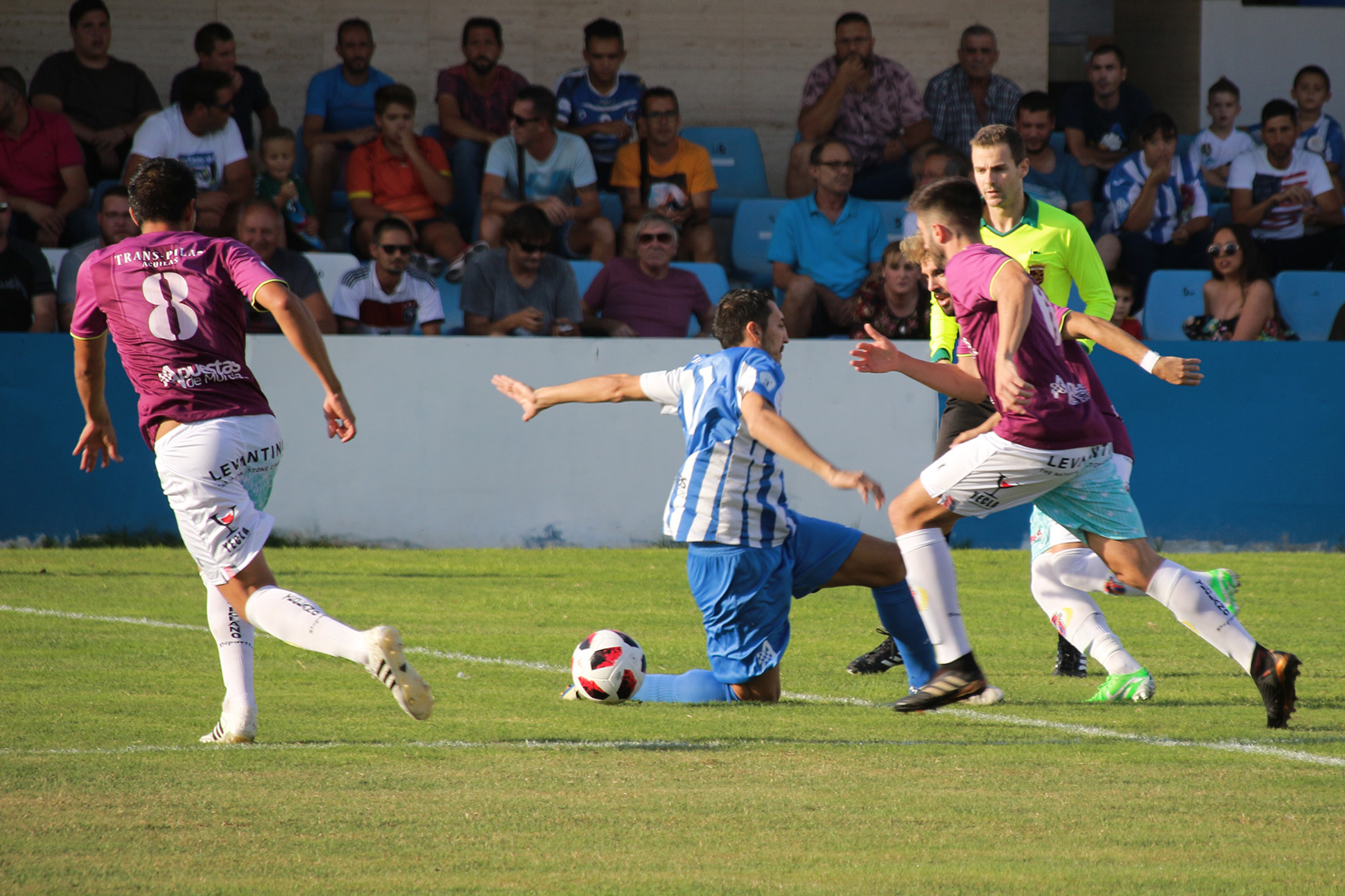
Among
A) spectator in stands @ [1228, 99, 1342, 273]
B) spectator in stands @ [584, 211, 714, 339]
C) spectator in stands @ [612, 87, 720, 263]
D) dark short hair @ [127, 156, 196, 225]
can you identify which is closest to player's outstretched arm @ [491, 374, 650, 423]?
dark short hair @ [127, 156, 196, 225]

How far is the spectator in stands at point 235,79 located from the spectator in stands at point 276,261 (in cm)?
164

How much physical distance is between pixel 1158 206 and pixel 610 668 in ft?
31.6

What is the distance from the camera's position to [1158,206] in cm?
1376

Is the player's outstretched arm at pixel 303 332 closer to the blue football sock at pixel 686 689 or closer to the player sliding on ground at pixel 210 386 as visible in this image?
the player sliding on ground at pixel 210 386

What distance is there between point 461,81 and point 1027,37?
22.0 feet

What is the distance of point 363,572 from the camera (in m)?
9.83

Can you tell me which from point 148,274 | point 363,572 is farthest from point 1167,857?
point 363,572

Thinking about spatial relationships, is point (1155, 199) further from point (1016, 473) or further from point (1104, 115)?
point (1016, 473)

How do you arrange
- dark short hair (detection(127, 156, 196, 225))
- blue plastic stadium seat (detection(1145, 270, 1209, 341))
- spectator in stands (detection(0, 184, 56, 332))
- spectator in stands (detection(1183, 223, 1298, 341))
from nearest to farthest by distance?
1. dark short hair (detection(127, 156, 196, 225))
2. spectator in stands (detection(0, 184, 56, 332))
3. spectator in stands (detection(1183, 223, 1298, 341))
4. blue plastic stadium seat (detection(1145, 270, 1209, 341))

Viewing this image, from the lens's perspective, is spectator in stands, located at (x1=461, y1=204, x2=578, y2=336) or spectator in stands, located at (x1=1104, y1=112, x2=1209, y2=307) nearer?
spectator in stands, located at (x1=461, y1=204, x2=578, y2=336)

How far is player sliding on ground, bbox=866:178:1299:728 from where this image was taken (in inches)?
206

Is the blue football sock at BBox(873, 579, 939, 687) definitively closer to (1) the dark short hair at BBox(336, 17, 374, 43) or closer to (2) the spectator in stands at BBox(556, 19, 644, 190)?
(2) the spectator in stands at BBox(556, 19, 644, 190)

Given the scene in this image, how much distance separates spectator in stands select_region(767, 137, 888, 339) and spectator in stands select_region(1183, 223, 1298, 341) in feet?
8.76

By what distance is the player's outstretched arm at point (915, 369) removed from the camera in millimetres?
5309
